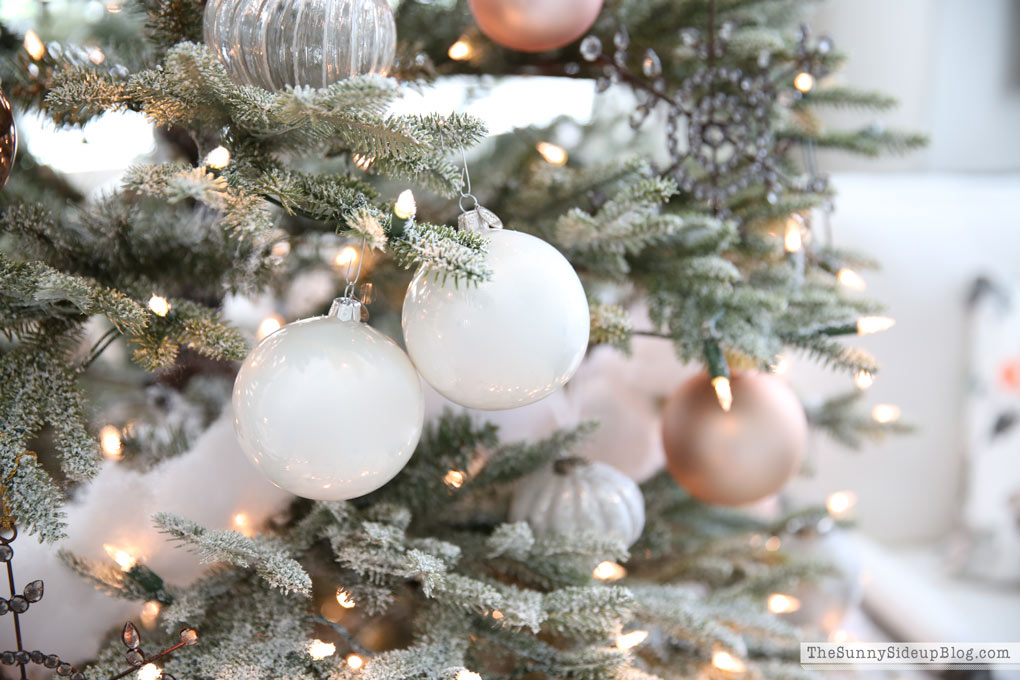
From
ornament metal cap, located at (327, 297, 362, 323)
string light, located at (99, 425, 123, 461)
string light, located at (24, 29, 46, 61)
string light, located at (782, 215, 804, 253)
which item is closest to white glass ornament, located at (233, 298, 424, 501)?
ornament metal cap, located at (327, 297, 362, 323)

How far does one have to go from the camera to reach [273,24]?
0.39m

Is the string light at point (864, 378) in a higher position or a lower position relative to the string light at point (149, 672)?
higher

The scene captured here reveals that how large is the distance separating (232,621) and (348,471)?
15 cm

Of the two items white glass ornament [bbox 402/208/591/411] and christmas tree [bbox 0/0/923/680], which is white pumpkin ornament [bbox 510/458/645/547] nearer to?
christmas tree [bbox 0/0/923/680]

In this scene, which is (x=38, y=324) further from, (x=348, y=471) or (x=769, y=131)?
(x=769, y=131)

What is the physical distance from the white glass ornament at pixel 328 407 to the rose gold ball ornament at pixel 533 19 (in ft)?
0.81

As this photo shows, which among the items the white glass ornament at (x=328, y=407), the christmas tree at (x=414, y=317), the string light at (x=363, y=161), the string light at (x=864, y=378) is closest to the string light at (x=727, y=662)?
the christmas tree at (x=414, y=317)

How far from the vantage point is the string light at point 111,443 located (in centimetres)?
41

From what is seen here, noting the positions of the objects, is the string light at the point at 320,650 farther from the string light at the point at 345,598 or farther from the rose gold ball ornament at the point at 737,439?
the rose gold ball ornament at the point at 737,439

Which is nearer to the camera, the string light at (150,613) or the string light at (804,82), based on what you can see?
the string light at (150,613)

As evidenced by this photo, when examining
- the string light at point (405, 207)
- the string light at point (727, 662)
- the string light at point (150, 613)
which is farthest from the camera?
the string light at point (727, 662)

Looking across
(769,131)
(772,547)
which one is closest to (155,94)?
(769,131)

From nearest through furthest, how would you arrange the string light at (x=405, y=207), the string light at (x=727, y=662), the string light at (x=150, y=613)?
the string light at (x=405, y=207), the string light at (x=150, y=613), the string light at (x=727, y=662)

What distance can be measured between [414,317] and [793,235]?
35 cm
